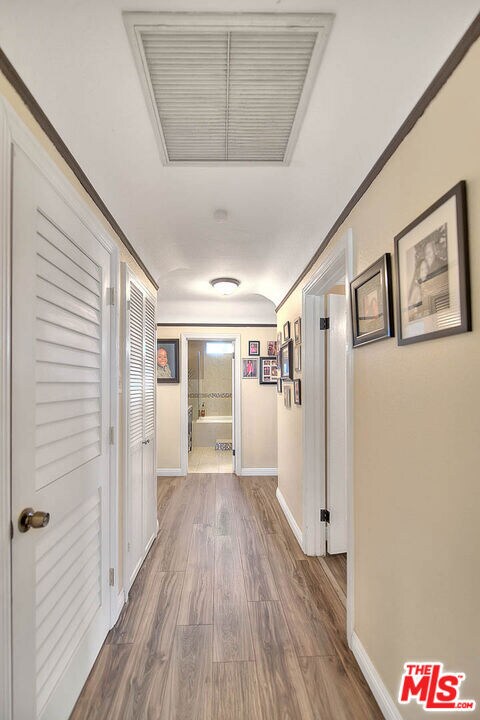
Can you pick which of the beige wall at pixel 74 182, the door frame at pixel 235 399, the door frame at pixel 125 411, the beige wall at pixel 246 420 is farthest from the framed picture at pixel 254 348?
the door frame at pixel 125 411

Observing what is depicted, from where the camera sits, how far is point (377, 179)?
150 centimetres

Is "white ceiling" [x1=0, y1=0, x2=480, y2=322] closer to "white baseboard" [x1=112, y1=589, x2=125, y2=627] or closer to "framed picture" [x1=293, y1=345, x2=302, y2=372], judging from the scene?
"framed picture" [x1=293, y1=345, x2=302, y2=372]

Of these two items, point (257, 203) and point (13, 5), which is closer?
point (13, 5)

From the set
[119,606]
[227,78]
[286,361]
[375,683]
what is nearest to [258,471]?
[286,361]

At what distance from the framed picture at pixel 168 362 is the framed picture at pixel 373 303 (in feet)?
11.9

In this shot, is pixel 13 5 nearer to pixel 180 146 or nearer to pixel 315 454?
pixel 180 146

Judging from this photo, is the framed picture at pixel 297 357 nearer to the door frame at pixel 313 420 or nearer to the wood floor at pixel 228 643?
the door frame at pixel 313 420

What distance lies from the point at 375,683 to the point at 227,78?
7.67ft

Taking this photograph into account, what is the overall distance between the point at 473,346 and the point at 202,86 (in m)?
1.18

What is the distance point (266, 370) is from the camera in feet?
16.8

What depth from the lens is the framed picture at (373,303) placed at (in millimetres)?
1395

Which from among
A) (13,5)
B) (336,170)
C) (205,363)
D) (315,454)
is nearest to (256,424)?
(315,454)

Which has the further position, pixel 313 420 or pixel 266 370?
pixel 266 370

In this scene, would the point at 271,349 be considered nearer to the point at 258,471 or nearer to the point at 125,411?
the point at 258,471
